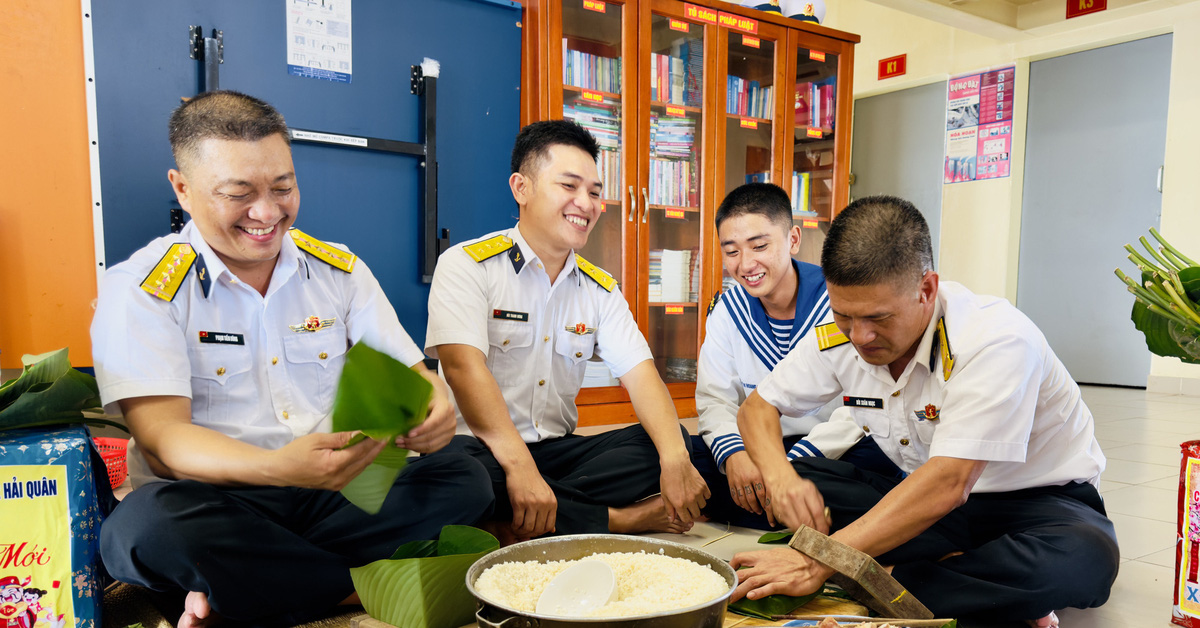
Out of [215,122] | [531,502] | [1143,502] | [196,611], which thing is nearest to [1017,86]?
[1143,502]

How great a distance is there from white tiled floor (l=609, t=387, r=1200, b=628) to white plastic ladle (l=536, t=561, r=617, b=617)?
967 millimetres

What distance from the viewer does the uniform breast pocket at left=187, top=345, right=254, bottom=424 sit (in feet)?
5.17

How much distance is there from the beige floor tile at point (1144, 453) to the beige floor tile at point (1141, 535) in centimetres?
99

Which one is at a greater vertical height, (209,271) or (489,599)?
(209,271)

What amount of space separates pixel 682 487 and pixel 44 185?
235 cm

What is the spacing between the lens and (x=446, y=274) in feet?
6.59

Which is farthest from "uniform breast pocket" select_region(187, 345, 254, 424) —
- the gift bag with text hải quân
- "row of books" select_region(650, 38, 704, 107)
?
"row of books" select_region(650, 38, 704, 107)

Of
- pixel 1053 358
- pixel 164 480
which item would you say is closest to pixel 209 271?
pixel 164 480

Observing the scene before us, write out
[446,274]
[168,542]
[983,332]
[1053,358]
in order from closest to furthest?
[168,542] < [983,332] < [1053,358] < [446,274]

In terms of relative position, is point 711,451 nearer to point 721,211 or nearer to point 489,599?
point 721,211

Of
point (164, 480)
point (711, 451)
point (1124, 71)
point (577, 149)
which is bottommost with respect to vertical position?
point (711, 451)

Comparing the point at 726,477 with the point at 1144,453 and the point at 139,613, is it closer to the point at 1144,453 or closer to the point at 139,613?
the point at 139,613

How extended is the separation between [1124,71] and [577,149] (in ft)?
16.7

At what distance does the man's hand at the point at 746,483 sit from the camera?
1.85 meters
